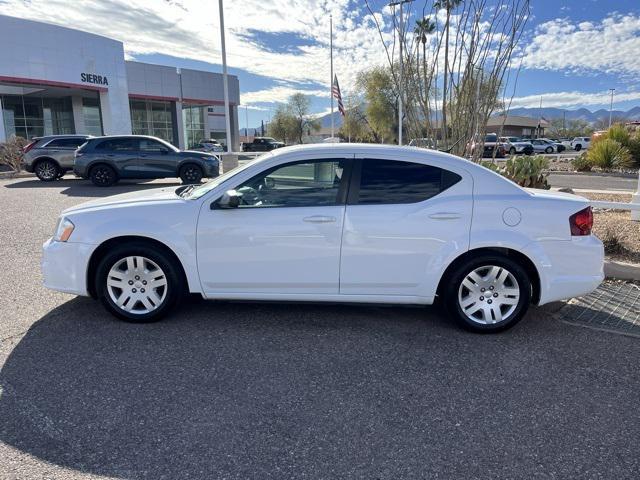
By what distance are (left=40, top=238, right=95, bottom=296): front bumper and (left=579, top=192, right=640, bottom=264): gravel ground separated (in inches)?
243

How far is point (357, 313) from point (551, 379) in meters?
1.82

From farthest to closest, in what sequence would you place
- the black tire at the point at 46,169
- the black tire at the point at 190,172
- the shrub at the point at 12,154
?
the shrub at the point at 12,154 → the black tire at the point at 46,169 → the black tire at the point at 190,172

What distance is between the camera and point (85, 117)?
113ft

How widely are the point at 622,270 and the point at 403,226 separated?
3323 millimetres

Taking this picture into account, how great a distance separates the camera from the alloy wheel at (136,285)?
13.6ft

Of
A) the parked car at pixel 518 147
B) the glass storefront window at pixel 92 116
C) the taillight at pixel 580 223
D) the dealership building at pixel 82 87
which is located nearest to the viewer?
the taillight at pixel 580 223

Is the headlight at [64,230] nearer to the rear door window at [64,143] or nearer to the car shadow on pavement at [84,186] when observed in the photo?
the car shadow on pavement at [84,186]

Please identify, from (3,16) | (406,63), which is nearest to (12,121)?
(3,16)

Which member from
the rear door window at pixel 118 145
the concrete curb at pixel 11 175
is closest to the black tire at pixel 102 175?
the rear door window at pixel 118 145

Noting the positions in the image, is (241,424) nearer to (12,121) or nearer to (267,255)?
(267,255)

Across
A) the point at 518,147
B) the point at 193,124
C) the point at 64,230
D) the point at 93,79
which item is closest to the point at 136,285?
the point at 64,230

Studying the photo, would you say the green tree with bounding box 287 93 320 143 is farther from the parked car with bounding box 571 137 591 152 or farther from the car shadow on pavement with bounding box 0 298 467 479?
the car shadow on pavement with bounding box 0 298 467 479

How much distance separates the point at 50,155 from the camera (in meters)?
16.6

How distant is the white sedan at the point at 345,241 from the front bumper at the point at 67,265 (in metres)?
0.01
